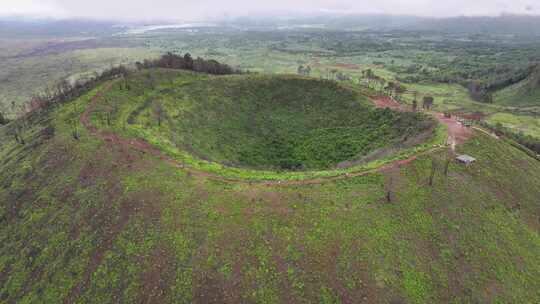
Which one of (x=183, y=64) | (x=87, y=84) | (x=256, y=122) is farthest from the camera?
(x=183, y=64)

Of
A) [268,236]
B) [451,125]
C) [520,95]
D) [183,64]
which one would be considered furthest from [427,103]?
[520,95]

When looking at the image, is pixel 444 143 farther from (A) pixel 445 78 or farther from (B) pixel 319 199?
(A) pixel 445 78

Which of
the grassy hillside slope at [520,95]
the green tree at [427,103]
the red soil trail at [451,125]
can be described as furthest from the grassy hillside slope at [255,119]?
the grassy hillside slope at [520,95]

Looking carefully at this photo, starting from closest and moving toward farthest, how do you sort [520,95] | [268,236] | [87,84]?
[268,236]
[87,84]
[520,95]

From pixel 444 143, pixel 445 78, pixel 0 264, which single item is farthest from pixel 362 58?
pixel 0 264

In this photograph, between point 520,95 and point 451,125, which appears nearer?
point 451,125

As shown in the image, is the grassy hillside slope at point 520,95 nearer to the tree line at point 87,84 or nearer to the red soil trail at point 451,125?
the red soil trail at point 451,125

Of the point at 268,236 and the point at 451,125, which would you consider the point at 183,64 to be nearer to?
the point at 451,125

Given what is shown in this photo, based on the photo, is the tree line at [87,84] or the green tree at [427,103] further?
the green tree at [427,103]

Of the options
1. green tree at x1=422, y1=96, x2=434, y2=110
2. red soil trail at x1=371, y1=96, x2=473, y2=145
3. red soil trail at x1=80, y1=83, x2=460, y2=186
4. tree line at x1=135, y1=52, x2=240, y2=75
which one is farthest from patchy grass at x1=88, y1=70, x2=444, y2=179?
green tree at x1=422, y1=96, x2=434, y2=110
